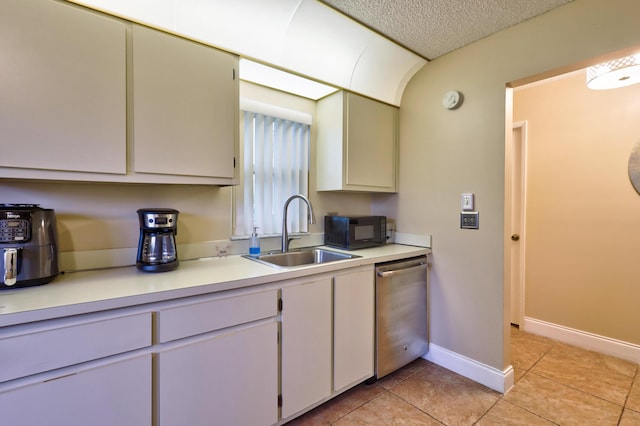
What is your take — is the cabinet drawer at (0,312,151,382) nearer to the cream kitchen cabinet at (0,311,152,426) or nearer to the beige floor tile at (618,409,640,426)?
the cream kitchen cabinet at (0,311,152,426)

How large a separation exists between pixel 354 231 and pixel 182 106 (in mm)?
1450

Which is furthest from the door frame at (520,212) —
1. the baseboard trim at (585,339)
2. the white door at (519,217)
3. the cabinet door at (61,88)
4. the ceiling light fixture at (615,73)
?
the cabinet door at (61,88)

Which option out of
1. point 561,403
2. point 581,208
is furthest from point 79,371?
point 581,208

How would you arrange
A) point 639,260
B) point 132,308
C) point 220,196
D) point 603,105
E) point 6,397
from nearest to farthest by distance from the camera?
point 6,397 < point 132,308 < point 220,196 < point 639,260 < point 603,105

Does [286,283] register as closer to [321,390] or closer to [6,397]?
[321,390]

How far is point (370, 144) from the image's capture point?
2.45 meters

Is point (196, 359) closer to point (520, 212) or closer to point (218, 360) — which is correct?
point (218, 360)

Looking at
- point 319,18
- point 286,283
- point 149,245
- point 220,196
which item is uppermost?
point 319,18

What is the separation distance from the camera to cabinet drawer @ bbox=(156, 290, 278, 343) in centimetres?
123

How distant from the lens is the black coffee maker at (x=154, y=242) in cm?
151

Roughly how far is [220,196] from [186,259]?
0.47 m

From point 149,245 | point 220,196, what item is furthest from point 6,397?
point 220,196

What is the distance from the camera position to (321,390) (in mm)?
1728

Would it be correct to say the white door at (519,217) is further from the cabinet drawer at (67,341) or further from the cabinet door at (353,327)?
the cabinet drawer at (67,341)
